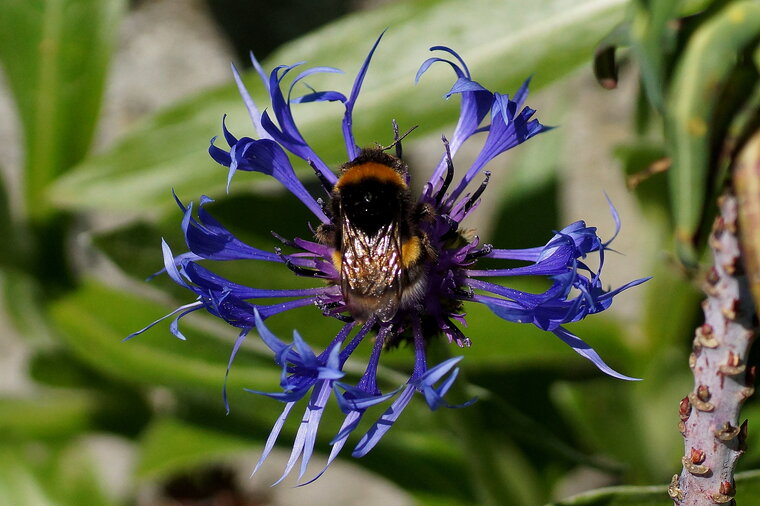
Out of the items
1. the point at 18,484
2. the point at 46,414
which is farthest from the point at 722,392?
the point at 18,484

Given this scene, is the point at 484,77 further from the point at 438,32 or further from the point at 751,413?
the point at 751,413

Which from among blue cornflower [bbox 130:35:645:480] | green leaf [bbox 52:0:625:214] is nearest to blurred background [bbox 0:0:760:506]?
green leaf [bbox 52:0:625:214]

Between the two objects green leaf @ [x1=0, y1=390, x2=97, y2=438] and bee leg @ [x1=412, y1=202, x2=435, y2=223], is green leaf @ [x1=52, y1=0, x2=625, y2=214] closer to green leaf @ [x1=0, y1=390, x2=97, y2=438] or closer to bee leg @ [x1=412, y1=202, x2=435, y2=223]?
bee leg @ [x1=412, y1=202, x2=435, y2=223]

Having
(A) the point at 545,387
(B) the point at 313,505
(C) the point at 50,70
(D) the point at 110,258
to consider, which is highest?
(C) the point at 50,70

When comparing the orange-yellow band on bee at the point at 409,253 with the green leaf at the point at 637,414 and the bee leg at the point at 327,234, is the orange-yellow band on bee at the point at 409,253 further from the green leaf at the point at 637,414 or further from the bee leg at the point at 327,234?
the green leaf at the point at 637,414

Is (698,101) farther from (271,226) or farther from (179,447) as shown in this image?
(179,447)

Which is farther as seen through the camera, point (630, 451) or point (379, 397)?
point (630, 451)

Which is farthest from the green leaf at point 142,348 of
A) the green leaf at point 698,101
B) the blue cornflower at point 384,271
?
the green leaf at point 698,101

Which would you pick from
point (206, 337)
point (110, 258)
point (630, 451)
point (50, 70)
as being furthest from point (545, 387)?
point (50, 70)
